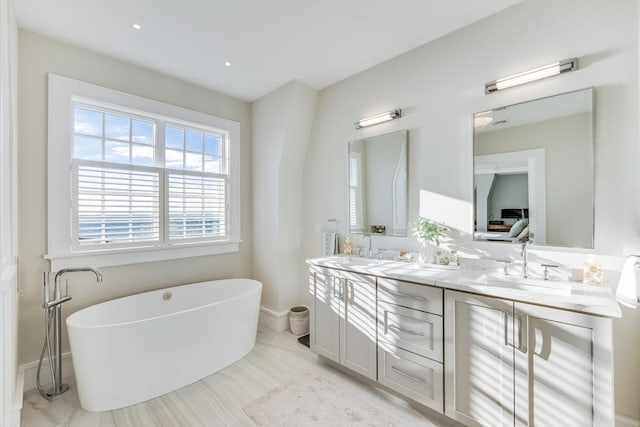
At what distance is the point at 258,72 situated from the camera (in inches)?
111

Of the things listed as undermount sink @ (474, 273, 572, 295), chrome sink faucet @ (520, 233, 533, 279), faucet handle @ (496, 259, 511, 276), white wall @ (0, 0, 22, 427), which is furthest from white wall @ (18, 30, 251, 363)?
chrome sink faucet @ (520, 233, 533, 279)

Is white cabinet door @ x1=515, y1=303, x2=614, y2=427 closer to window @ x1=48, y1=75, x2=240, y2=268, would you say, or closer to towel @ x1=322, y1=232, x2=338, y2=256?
towel @ x1=322, y1=232, x2=338, y2=256

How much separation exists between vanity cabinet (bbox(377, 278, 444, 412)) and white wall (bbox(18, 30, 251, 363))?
2218mm

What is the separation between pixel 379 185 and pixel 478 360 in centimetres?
161

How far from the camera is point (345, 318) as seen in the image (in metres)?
2.28

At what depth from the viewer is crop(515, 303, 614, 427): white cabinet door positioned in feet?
4.22

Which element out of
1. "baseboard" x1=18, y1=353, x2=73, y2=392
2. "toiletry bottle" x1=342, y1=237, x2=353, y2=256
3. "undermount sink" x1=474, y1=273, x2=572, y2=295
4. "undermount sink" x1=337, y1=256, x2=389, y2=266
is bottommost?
"baseboard" x1=18, y1=353, x2=73, y2=392

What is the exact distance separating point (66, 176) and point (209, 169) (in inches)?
50.8

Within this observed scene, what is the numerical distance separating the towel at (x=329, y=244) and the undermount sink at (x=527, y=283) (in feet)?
4.84

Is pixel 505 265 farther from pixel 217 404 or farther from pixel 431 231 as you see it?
pixel 217 404

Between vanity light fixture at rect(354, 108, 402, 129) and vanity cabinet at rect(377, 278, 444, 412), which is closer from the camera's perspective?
vanity cabinet at rect(377, 278, 444, 412)

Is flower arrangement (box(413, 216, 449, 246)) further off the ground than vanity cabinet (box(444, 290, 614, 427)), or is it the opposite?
flower arrangement (box(413, 216, 449, 246))

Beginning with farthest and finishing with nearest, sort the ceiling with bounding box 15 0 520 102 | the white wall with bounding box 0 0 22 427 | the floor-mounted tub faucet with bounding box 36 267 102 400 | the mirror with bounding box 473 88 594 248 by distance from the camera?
the floor-mounted tub faucet with bounding box 36 267 102 400
the ceiling with bounding box 15 0 520 102
the mirror with bounding box 473 88 594 248
the white wall with bounding box 0 0 22 427

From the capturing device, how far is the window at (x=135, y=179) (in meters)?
2.33
